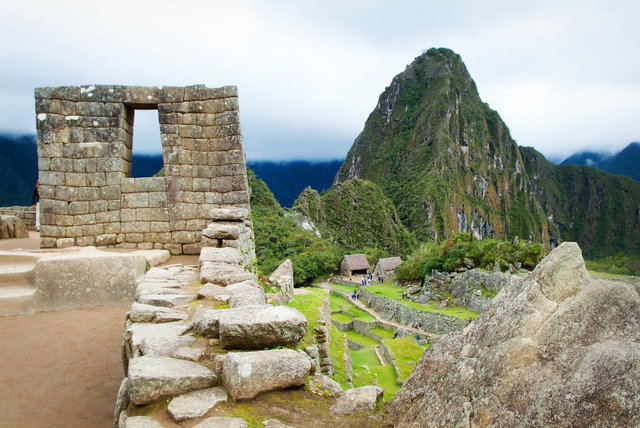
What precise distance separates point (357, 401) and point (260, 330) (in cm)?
78

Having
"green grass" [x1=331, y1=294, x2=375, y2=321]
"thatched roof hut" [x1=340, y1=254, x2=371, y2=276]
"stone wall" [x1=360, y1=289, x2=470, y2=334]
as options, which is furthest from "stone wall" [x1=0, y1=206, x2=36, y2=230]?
"thatched roof hut" [x1=340, y1=254, x2=371, y2=276]

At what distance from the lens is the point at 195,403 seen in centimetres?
224

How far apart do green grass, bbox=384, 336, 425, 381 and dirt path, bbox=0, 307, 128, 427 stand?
13.8 m

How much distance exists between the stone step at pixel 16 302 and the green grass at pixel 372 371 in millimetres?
9097

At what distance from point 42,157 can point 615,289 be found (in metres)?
8.47

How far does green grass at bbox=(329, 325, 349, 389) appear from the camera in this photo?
26.2ft

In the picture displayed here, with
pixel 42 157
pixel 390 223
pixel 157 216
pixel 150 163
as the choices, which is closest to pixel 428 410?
pixel 157 216

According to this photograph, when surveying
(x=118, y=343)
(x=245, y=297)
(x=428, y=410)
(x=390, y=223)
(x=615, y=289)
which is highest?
(x=615, y=289)

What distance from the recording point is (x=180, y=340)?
2.93 m

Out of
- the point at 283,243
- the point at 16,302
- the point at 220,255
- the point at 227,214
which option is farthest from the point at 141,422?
the point at 283,243

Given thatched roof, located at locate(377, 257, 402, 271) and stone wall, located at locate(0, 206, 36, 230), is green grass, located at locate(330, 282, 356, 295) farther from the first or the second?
stone wall, located at locate(0, 206, 36, 230)

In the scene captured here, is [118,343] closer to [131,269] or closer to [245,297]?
[131,269]

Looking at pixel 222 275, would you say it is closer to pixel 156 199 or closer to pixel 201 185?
pixel 201 185

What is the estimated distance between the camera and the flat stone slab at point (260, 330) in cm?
271
